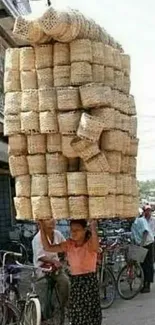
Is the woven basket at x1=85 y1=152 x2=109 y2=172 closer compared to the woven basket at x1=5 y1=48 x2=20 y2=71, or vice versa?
the woven basket at x1=85 y1=152 x2=109 y2=172

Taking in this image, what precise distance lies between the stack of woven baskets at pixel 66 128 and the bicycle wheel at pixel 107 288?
5.64 metres

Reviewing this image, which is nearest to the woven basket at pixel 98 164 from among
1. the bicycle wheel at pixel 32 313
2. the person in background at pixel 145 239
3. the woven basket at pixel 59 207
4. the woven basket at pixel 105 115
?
the woven basket at pixel 105 115

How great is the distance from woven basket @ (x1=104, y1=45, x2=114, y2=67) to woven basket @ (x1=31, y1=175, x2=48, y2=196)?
1063mm

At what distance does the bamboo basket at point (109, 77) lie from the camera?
5379 millimetres

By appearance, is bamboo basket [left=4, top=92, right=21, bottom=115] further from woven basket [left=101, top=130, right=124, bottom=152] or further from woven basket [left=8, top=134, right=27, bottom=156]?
woven basket [left=101, top=130, right=124, bottom=152]

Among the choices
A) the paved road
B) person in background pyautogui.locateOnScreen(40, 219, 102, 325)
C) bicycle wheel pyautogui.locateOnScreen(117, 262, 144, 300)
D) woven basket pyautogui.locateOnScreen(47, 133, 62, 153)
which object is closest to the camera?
woven basket pyautogui.locateOnScreen(47, 133, 62, 153)

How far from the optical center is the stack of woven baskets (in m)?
5.22

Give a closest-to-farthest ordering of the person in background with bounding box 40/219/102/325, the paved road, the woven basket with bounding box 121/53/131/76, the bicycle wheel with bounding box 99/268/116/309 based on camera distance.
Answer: the woven basket with bounding box 121/53/131/76 < the person in background with bounding box 40/219/102/325 < the paved road < the bicycle wheel with bounding box 99/268/116/309

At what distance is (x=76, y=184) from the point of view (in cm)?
528

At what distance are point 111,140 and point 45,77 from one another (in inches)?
29.2

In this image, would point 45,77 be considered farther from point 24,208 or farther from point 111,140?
point 24,208

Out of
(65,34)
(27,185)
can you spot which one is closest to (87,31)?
(65,34)

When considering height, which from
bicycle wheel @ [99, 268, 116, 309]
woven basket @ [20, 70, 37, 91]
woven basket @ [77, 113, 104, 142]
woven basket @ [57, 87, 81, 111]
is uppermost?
woven basket @ [20, 70, 37, 91]

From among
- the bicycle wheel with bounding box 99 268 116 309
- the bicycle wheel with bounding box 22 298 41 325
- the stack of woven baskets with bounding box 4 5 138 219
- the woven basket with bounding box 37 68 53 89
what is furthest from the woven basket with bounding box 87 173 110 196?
the bicycle wheel with bounding box 99 268 116 309
